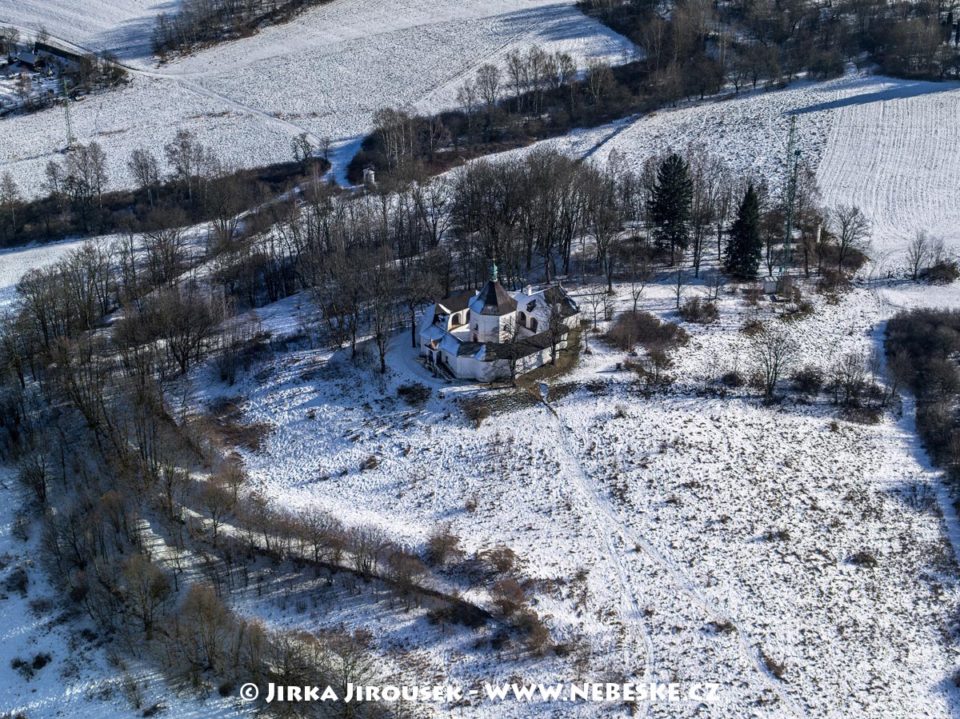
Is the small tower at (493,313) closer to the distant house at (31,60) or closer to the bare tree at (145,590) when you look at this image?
the bare tree at (145,590)

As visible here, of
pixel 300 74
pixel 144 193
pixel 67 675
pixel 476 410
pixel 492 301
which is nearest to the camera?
pixel 67 675

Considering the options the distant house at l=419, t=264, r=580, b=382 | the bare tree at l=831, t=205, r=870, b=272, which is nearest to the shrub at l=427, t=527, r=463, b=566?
the distant house at l=419, t=264, r=580, b=382

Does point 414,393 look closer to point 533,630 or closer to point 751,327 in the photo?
point 533,630

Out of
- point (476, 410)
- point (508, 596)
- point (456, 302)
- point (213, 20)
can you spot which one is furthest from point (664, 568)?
point (213, 20)

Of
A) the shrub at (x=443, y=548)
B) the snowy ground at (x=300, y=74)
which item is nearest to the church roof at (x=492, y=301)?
the shrub at (x=443, y=548)

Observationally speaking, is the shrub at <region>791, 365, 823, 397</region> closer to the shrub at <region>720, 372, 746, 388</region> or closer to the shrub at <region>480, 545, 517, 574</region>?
the shrub at <region>720, 372, 746, 388</region>

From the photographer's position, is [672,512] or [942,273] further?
[942,273]
